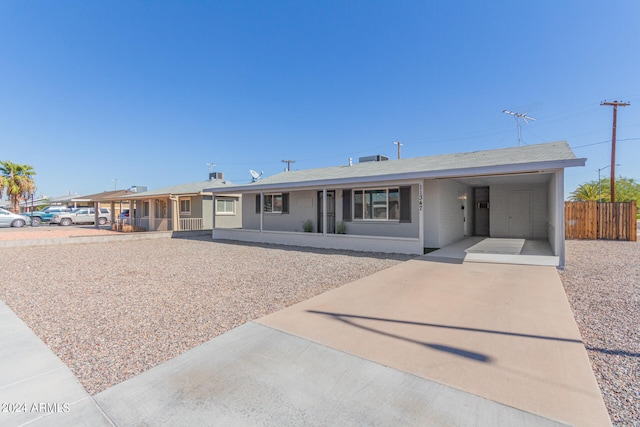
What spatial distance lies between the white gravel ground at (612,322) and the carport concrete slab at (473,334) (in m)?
0.12

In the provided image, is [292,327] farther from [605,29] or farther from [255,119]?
[255,119]

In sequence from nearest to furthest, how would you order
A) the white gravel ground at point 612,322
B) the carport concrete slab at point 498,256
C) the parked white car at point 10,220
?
the white gravel ground at point 612,322 < the carport concrete slab at point 498,256 < the parked white car at point 10,220

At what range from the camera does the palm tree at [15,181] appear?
28797 mm

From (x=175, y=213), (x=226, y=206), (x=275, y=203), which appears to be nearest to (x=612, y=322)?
(x=275, y=203)

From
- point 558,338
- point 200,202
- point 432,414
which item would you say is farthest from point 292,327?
point 200,202

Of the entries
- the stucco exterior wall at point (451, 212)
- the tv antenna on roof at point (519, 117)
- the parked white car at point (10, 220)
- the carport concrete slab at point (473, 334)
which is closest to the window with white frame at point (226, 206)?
the stucco exterior wall at point (451, 212)

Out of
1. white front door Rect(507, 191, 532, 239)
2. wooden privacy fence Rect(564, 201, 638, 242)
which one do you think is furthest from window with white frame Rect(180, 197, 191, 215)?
wooden privacy fence Rect(564, 201, 638, 242)

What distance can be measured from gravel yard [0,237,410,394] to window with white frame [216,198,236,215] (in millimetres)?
8692

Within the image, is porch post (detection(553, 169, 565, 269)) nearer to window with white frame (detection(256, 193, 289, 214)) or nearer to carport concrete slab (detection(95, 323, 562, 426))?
carport concrete slab (detection(95, 323, 562, 426))

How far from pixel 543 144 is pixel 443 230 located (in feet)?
18.0

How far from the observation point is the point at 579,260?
845cm

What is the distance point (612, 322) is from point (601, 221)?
505 inches

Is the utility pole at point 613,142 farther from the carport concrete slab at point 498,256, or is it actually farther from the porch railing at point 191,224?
the porch railing at point 191,224

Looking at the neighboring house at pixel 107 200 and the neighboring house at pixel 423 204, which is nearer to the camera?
the neighboring house at pixel 423 204
